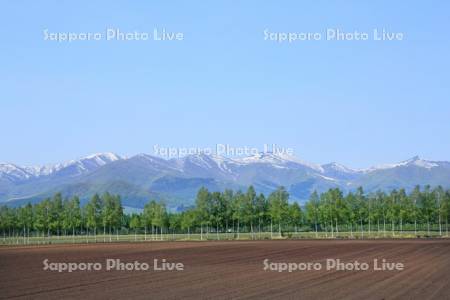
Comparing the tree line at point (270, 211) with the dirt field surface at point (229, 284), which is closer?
the dirt field surface at point (229, 284)

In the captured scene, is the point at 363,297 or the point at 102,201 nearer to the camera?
the point at 363,297

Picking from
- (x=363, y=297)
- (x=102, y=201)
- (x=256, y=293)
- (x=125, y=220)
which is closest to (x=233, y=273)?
(x=256, y=293)

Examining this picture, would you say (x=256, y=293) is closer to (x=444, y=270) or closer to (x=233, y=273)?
(x=233, y=273)

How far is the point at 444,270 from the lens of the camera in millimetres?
42281

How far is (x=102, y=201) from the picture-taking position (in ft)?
532

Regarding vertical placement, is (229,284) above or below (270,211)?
below

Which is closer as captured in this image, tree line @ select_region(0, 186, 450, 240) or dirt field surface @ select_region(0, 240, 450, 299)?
dirt field surface @ select_region(0, 240, 450, 299)

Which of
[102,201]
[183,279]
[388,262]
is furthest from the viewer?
[102,201]

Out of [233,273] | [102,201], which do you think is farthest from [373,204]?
[233,273]

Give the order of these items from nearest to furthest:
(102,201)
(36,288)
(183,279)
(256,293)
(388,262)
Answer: (256,293) < (36,288) < (183,279) < (388,262) < (102,201)

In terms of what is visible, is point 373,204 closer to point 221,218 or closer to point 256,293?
point 221,218

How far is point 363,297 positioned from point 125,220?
575 ft

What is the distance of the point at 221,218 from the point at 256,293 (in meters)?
121

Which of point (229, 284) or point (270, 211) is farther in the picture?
point (270, 211)
